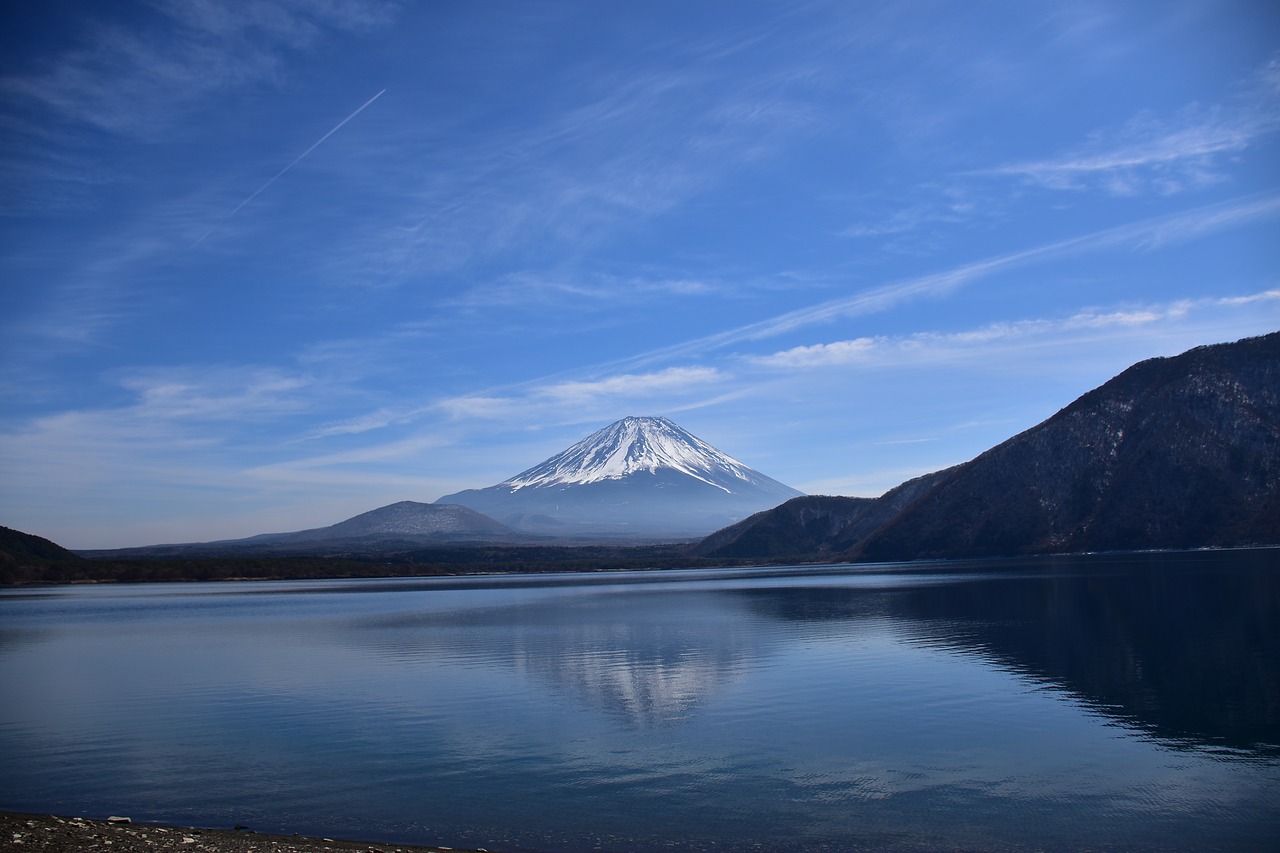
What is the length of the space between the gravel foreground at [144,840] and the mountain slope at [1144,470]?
15854 cm

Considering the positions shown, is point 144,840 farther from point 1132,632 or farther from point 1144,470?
point 1144,470

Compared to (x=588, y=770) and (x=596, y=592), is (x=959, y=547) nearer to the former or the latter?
(x=596, y=592)

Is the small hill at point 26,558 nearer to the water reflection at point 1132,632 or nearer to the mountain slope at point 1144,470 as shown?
the water reflection at point 1132,632

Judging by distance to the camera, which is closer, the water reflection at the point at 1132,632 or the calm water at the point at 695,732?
the calm water at the point at 695,732

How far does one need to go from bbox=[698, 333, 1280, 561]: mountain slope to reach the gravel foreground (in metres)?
159

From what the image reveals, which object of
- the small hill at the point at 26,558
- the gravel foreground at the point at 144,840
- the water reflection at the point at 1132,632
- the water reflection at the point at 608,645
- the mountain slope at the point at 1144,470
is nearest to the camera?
the gravel foreground at the point at 144,840

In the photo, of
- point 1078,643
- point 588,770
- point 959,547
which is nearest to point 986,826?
point 588,770

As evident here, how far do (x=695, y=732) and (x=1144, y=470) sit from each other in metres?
159

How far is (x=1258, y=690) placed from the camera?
3131cm

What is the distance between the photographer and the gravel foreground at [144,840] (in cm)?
1723

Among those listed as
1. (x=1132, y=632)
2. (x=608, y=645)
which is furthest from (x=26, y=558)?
(x=1132, y=632)

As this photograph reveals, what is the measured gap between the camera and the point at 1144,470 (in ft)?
→ 526

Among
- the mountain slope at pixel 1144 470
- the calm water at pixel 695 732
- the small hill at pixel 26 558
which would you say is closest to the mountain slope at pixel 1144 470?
the mountain slope at pixel 1144 470

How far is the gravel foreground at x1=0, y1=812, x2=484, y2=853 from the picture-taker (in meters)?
17.2
